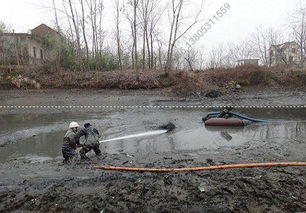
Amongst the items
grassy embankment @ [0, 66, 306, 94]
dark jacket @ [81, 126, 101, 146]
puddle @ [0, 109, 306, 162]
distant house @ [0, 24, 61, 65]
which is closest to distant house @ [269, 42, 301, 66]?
grassy embankment @ [0, 66, 306, 94]

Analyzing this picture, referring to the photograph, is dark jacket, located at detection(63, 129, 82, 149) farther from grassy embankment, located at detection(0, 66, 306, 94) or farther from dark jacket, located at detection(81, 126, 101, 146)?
grassy embankment, located at detection(0, 66, 306, 94)

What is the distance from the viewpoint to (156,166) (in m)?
6.43

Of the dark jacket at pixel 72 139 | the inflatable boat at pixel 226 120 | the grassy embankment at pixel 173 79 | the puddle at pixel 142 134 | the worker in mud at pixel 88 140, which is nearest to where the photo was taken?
the dark jacket at pixel 72 139

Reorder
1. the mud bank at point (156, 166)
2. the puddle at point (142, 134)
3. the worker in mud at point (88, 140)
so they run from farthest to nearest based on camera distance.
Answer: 1. the puddle at point (142, 134)
2. the worker in mud at point (88, 140)
3. the mud bank at point (156, 166)

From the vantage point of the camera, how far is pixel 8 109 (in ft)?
50.9

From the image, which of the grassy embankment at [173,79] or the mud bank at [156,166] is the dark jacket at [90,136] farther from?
the grassy embankment at [173,79]

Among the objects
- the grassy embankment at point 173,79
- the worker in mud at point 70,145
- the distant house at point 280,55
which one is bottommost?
the worker in mud at point 70,145

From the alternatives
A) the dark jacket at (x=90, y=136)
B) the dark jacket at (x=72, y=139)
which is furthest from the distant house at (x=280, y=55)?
the dark jacket at (x=72, y=139)

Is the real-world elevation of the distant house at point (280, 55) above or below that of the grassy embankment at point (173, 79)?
above

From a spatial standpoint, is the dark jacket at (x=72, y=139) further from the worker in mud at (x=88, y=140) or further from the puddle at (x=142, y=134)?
the puddle at (x=142, y=134)

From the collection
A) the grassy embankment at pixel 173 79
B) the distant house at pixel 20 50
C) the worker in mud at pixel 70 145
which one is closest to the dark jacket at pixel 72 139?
the worker in mud at pixel 70 145

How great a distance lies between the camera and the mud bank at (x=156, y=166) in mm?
4703

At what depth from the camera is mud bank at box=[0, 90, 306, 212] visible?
4703 mm

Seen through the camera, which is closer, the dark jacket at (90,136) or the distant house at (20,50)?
the dark jacket at (90,136)
